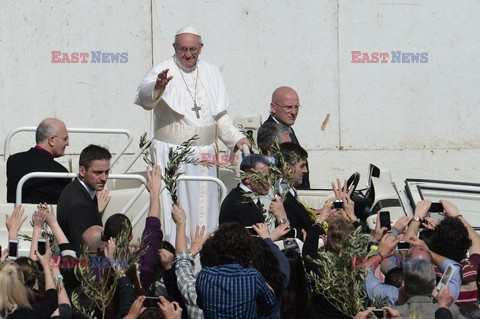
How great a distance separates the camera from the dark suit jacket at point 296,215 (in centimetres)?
864

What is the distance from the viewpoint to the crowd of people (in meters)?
6.81

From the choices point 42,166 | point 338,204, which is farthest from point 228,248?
point 42,166

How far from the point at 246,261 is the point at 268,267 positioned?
0.82 feet

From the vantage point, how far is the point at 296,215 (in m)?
8.72

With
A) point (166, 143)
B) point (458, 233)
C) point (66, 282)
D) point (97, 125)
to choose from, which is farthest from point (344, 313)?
point (97, 125)

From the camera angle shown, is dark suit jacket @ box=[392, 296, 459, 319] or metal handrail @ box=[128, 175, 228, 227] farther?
metal handrail @ box=[128, 175, 228, 227]

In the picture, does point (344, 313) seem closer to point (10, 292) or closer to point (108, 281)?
point (108, 281)

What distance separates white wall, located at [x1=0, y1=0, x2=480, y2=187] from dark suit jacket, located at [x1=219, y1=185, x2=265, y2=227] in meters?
5.01

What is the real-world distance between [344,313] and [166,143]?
367cm

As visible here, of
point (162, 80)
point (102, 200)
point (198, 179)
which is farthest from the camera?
point (162, 80)

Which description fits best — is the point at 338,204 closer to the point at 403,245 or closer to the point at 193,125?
the point at 403,245

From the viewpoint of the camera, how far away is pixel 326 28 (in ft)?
44.9

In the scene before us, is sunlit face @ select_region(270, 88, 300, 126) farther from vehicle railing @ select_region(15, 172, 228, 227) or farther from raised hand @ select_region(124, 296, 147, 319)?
raised hand @ select_region(124, 296, 147, 319)

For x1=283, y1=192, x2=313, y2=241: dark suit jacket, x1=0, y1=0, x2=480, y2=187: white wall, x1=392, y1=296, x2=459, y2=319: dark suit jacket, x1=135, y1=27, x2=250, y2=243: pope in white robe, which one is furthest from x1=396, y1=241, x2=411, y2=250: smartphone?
x1=0, y1=0, x2=480, y2=187: white wall
